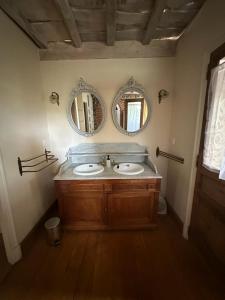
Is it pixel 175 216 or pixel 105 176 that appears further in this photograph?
pixel 175 216

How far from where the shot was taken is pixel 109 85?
2.08m

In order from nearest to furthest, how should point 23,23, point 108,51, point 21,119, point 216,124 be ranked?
point 216,124, point 23,23, point 21,119, point 108,51

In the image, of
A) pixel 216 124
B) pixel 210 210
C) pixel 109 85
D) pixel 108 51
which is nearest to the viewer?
pixel 216 124

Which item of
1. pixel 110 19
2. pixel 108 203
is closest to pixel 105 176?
pixel 108 203

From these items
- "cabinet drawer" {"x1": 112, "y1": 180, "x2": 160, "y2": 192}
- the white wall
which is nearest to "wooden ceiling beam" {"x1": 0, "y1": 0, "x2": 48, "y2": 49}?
the white wall

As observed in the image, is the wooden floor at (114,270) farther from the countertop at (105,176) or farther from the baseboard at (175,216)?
the countertop at (105,176)

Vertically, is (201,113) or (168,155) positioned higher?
(201,113)

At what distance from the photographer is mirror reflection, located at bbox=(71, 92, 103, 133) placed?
6.92 feet

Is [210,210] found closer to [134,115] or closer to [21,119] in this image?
[134,115]

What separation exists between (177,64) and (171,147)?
1.15 metres

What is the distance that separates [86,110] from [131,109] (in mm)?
676

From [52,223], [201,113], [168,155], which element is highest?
[201,113]

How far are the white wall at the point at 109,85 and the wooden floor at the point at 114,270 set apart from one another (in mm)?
1332

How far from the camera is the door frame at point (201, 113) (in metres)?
1.27
